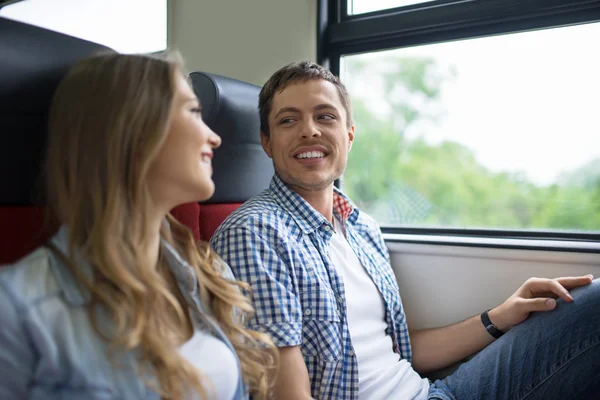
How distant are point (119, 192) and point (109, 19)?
7.43 feet

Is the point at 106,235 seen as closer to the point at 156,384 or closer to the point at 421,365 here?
the point at 156,384

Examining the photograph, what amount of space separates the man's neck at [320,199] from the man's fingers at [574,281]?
59 cm

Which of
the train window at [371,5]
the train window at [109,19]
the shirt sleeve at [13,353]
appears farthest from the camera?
the train window at [109,19]

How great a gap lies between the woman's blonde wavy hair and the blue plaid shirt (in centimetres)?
28

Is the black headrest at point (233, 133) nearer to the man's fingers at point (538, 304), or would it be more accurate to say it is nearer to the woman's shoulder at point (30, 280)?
the woman's shoulder at point (30, 280)

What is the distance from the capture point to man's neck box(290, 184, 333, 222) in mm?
1441

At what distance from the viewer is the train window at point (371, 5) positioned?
1.90 metres

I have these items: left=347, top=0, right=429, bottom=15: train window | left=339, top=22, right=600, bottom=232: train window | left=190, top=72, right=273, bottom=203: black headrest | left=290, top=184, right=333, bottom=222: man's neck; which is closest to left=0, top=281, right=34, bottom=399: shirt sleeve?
left=190, top=72, right=273, bottom=203: black headrest

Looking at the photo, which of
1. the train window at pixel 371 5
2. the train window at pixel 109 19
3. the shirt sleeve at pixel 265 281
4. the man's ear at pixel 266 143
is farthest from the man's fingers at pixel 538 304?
the train window at pixel 109 19

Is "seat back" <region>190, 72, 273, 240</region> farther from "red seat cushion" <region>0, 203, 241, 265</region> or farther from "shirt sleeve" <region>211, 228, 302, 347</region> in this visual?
"red seat cushion" <region>0, 203, 241, 265</region>

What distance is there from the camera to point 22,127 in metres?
0.97

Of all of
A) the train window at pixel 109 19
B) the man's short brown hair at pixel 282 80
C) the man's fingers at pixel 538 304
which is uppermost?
the train window at pixel 109 19

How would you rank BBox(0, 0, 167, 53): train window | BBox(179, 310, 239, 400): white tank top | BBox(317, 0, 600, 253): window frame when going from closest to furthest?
1. BBox(179, 310, 239, 400): white tank top
2. BBox(317, 0, 600, 253): window frame
3. BBox(0, 0, 167, 53): train window

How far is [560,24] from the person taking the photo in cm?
165
